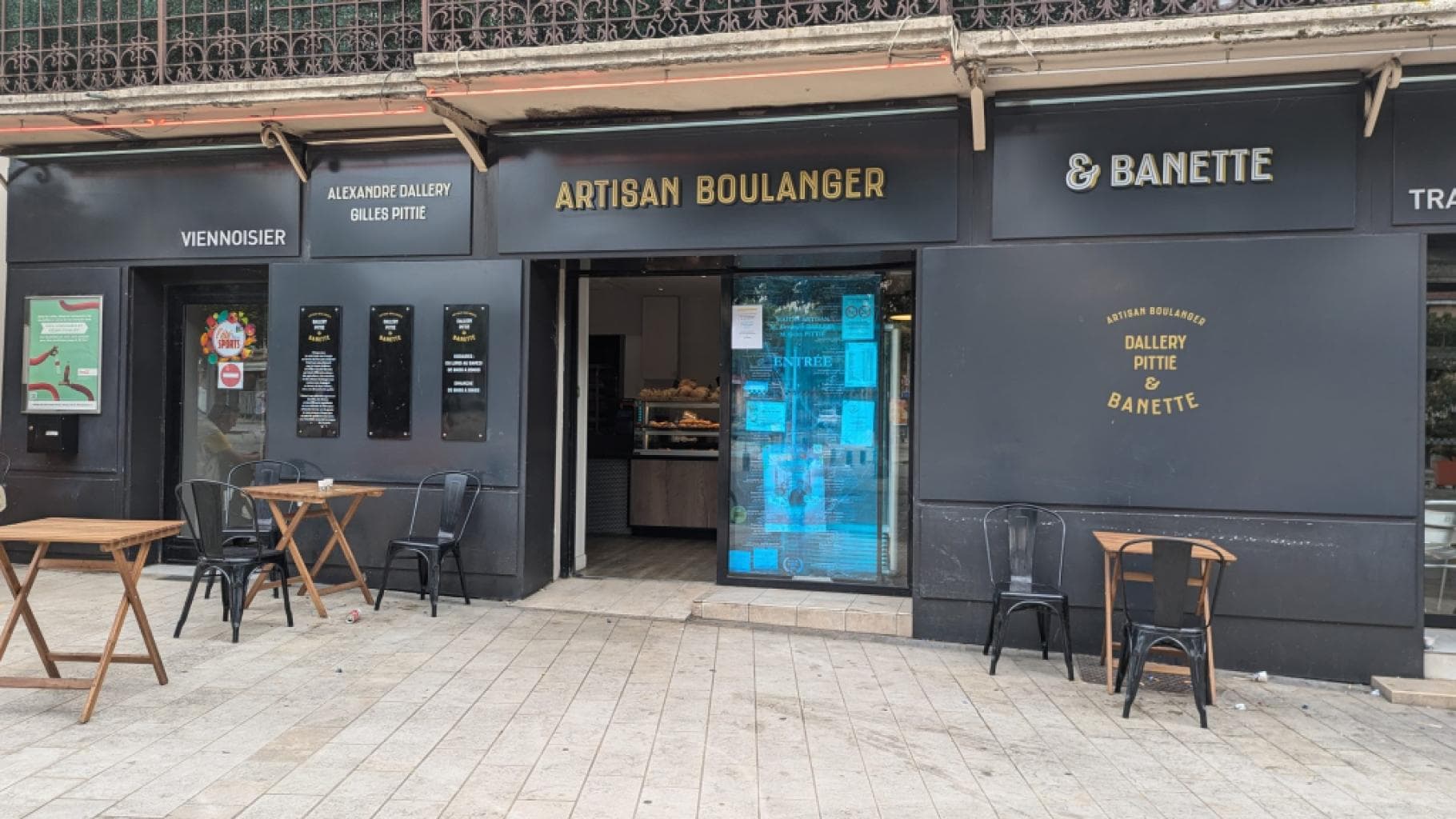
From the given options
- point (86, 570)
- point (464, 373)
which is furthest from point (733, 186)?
point (86, 570)

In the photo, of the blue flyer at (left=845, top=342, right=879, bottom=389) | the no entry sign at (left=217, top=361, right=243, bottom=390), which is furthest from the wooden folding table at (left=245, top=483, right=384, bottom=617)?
the blue flyer at (left=845, top=342, right=879, bottom=389)

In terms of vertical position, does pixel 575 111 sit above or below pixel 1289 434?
above

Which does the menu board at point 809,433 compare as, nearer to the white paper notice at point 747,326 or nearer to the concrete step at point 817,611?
the white paper notice at point 747,326

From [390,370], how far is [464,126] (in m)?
1.94

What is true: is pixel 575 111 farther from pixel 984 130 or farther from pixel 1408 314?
pixel 1408 314

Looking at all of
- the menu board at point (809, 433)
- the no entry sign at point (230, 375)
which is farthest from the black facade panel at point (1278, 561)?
the no entry sign at point (230, 375)

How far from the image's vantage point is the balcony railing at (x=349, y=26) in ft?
19.0

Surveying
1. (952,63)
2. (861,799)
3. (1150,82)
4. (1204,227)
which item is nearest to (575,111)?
(952,63)

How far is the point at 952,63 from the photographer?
5.51 meters

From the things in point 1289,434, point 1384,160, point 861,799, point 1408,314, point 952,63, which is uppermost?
point 952,63

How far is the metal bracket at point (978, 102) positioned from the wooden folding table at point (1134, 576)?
8.70 feet

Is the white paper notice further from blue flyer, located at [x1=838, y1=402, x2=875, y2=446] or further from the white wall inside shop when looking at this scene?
the white wall inside shop

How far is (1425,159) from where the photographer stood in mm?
5539

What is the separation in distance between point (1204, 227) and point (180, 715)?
642 centimetres
